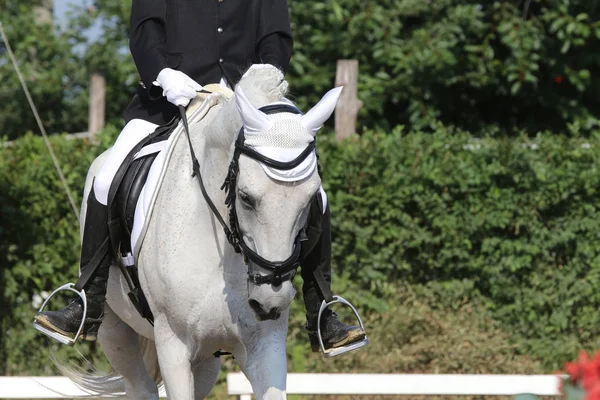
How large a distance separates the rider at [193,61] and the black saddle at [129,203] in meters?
0.07

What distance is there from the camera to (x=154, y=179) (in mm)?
4863

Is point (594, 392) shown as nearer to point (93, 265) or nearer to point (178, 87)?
point (178, 87)

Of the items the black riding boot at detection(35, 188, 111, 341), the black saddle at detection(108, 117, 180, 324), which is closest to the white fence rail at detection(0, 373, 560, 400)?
the black riding boot at detection(35, 188, 111, 341)

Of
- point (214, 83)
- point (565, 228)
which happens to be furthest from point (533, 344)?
point (214, 83)

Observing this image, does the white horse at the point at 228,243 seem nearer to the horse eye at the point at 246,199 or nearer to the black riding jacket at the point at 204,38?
the horse eye at the point at 246,199

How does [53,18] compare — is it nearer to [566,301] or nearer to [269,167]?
[566,301]

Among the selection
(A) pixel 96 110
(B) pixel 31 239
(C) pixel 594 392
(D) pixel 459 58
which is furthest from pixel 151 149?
(D) pixel 459 58

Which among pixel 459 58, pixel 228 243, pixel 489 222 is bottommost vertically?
pixel 459 58

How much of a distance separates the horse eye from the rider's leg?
137 cm

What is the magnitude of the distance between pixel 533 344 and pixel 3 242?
4.82 meters

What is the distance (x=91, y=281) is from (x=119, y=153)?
679 millimetres

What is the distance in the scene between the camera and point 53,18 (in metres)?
17.2

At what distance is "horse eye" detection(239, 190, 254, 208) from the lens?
13.1 ft

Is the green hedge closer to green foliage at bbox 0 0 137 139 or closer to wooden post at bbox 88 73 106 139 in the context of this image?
wooden post at bbox 88 73 106 139
